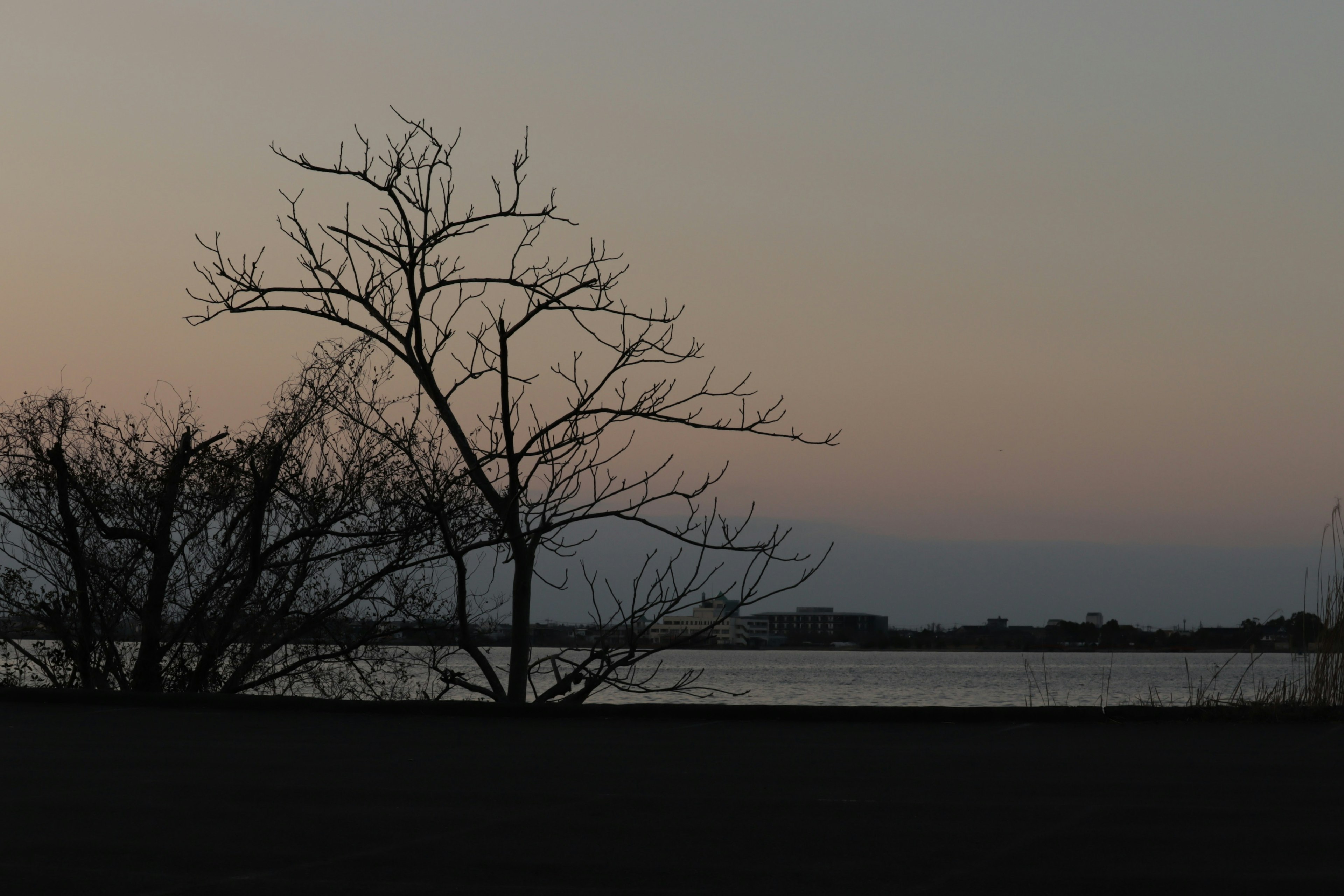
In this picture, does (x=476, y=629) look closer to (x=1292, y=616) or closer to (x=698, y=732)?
(x=698, y=732)

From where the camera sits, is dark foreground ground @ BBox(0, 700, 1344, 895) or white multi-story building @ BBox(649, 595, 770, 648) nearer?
dark foreground ground @ BBox(0, 700, 1344, 895)

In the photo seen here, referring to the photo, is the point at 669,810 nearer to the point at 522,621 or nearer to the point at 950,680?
the point at 522,621

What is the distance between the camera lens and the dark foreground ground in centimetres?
339

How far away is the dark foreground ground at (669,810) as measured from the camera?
3.39m

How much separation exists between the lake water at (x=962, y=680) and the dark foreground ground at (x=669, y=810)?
156 centimetres

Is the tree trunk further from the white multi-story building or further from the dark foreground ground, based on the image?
the dark foreground ground

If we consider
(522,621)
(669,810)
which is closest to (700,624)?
(522,621)

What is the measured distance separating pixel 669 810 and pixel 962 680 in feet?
247

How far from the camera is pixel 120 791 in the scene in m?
4.86

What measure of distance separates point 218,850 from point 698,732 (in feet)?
12.1

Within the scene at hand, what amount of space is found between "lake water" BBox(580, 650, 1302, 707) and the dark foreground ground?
1562 mm

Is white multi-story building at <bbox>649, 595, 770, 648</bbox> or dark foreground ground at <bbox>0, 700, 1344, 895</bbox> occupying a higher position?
white multi-story building at <bbox>649, 595, 770, 648</bbox>

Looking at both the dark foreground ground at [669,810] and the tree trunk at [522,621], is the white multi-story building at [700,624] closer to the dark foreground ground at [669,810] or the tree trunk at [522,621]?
the tree trunk at [522,621]

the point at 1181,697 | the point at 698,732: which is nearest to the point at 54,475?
the point at 698,732
